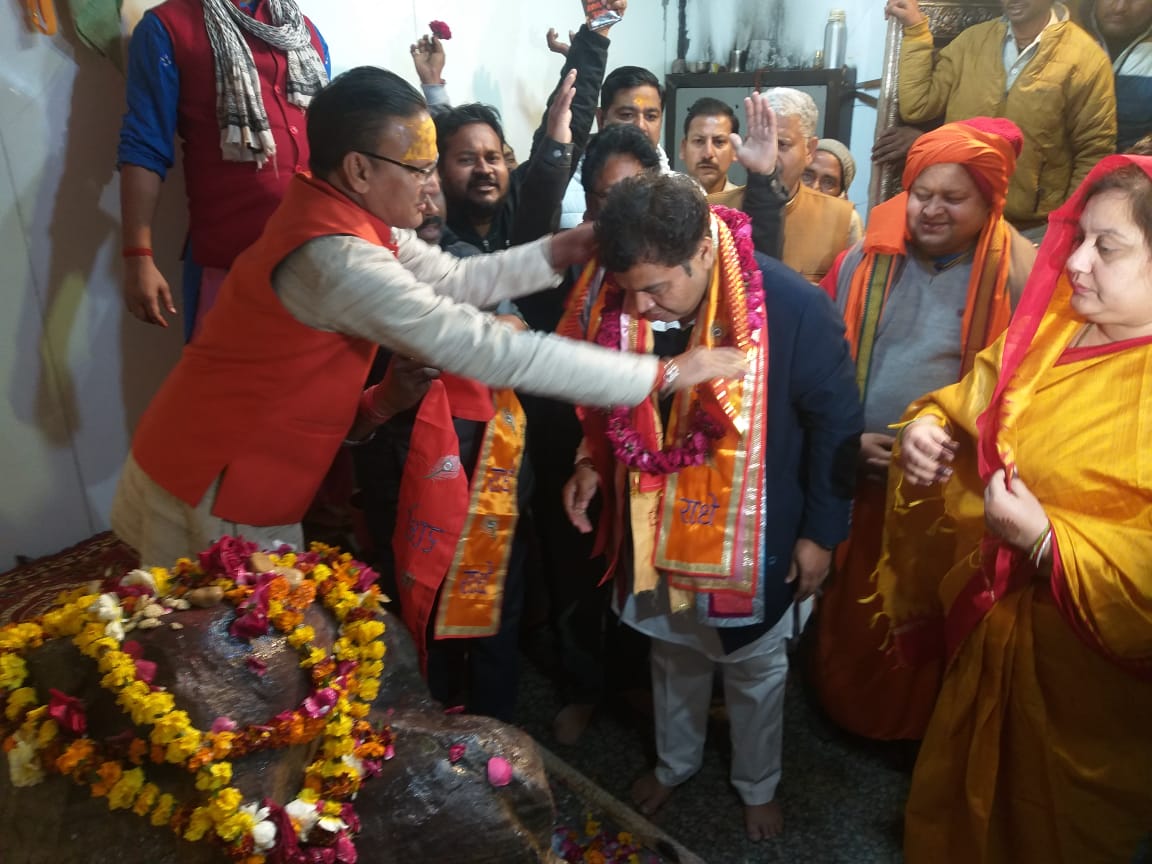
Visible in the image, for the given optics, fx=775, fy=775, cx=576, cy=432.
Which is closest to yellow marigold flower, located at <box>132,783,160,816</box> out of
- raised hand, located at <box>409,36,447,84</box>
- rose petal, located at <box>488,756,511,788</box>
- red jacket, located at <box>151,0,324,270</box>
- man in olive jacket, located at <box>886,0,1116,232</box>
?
rose petal, located at <box>488,756,511,788</box>

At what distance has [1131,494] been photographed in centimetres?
138

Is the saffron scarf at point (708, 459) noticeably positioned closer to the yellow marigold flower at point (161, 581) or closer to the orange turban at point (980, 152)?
the orange turban at point (980, 152)

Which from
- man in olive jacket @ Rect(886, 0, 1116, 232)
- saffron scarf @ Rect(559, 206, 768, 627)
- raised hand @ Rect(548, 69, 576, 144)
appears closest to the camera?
saffron scarf @ Rect(559, 206, 768, 627)

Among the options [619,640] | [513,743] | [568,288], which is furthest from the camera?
[619,640]

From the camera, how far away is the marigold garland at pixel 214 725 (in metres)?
1.07

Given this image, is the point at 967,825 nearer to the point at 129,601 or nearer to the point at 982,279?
the point at 982,279

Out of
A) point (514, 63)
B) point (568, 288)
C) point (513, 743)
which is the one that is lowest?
point (513, 743)

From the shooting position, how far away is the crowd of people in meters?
1.50

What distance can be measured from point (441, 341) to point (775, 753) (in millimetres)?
1430

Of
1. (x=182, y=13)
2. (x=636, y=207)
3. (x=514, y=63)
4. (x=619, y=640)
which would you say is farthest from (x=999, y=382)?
(x=514, y=63)

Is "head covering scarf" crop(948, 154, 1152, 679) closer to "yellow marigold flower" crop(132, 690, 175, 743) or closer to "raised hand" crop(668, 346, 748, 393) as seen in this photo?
"raised hand" crop(668, 346, 748, 393)

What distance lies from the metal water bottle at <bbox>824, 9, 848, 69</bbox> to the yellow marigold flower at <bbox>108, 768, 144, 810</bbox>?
4228mm

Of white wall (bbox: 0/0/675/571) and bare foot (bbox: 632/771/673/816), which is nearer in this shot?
bare foot (bbox: 632/771/673/816)

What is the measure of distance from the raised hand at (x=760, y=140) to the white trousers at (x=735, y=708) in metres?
1.21
